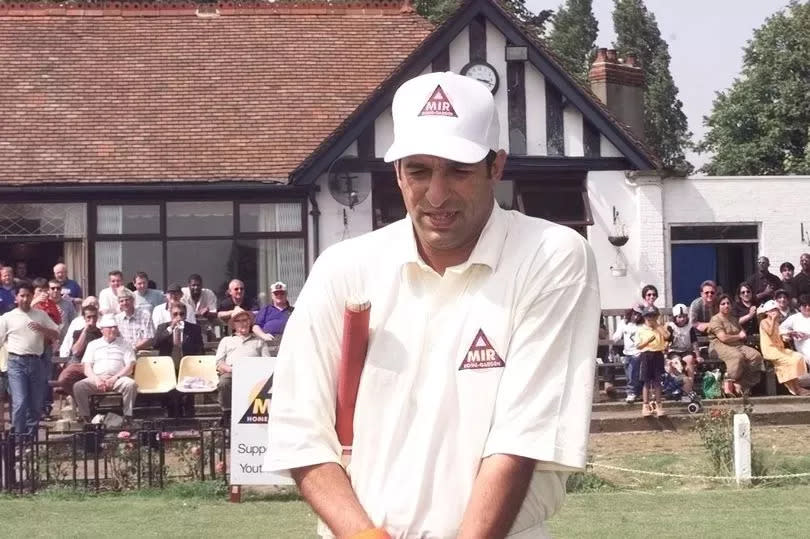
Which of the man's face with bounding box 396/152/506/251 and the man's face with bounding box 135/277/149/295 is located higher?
the man's face with bounding box 135/277/149/295

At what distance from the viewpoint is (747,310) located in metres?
20.3

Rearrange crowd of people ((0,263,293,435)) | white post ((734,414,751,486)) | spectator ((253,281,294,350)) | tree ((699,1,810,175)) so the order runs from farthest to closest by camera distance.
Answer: tree ((699,1,810,175)) < spectator ((253,281,294,350)) < crowd of people ((0,263,293,435)) < white post ((734,414,751,486))

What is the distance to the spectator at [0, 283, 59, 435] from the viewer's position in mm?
15797

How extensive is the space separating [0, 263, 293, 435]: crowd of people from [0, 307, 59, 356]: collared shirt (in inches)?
0.4

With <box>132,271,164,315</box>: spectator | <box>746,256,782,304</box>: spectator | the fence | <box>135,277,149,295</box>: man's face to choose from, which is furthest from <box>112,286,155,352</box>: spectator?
<box>746,256,782,304</box>: spectator

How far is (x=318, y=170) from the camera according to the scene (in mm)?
23047

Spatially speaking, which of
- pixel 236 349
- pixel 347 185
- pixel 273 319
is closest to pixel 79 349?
pixel 236 349

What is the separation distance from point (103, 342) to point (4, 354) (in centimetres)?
110

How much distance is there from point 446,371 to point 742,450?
450 inches

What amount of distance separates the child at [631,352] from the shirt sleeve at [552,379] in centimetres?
1515

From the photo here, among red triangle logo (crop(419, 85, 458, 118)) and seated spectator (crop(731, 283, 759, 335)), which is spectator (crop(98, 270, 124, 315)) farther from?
red triangle logo (crop(419, 85, 458, 118))

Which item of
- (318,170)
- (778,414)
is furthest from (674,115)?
(778,414)

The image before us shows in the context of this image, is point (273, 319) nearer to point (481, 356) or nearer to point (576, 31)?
point (481, 356)

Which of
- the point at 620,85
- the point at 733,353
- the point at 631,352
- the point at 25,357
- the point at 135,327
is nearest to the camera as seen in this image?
the point at 25,357
